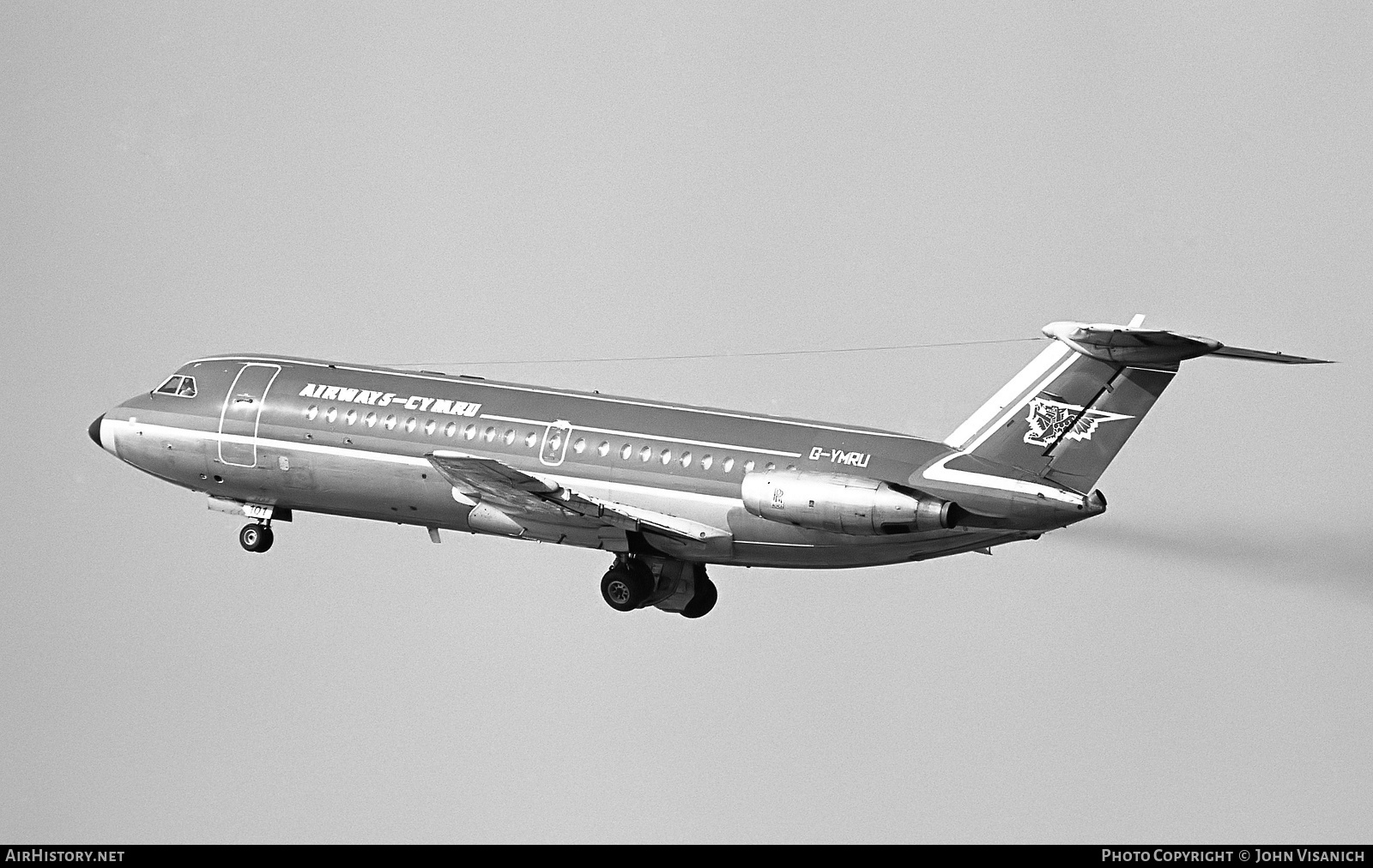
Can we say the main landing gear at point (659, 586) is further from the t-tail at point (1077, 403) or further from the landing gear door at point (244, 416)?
the landing gear door at point (244, 416)

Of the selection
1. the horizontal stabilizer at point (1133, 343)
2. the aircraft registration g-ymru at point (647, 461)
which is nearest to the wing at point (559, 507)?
the aircraft registration g-ymru at point (647, 461)

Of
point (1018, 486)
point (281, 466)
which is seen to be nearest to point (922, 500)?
point (1018, 486)

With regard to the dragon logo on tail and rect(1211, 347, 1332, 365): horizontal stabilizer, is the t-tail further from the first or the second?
rect(1211, 347, 1332, 365): horizontal stabilizer

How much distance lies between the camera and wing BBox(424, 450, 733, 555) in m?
54.0

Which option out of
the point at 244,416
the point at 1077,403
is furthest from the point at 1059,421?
the point at 244,416

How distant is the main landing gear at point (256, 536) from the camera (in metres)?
63.1

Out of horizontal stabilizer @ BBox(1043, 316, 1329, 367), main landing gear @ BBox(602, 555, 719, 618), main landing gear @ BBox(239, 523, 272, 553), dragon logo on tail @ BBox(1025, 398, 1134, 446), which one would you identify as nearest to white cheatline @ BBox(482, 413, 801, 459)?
main landing gear @ BBox(602, 555, 719, 618)

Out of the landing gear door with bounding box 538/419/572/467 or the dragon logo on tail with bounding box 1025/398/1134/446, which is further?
the landing gear door with bounding box 538/419/572/467

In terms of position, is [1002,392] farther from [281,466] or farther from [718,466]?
[281,466]

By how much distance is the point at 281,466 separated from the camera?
60500 millimetres

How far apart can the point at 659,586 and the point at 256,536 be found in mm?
10842

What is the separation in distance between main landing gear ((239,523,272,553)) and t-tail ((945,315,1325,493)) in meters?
19.1
